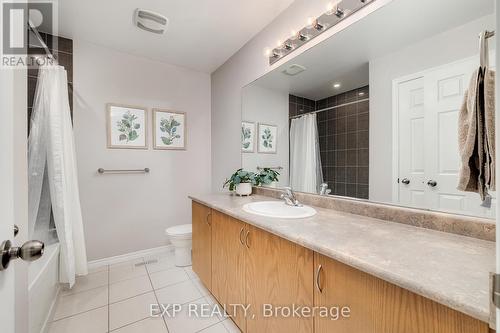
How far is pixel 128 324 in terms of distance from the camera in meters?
1.45

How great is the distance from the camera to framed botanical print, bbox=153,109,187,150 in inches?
103

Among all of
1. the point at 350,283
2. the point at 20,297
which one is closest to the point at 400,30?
the point at 350,283

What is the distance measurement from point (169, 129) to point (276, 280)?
7.38 ft

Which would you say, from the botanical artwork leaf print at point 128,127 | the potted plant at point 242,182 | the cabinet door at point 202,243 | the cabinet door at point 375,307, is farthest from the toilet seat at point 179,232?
the cabinet door at point 375,307

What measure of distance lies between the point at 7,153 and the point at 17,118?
0.16m

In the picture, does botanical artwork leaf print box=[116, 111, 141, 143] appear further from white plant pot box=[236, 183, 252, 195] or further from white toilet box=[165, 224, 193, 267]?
white plant pot box=[236, 183, 252, 195]

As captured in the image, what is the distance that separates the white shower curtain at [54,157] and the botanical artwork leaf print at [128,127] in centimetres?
65

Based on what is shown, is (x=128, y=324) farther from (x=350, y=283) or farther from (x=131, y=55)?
(x=131, y=55)

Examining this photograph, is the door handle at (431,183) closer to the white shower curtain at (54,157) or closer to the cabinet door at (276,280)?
the cabinet door at (276,280)

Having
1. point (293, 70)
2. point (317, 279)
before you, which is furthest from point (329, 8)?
point (317, 279)

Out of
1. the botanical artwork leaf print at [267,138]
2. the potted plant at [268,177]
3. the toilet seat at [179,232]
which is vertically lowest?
the toilet seat at [179,232]

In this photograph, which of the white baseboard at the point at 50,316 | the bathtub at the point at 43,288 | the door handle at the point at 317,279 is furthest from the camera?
the white baseboard at the point at 50,316

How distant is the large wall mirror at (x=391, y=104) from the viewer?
0.94m

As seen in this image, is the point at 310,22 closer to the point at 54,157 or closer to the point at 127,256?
the point at 54,157
